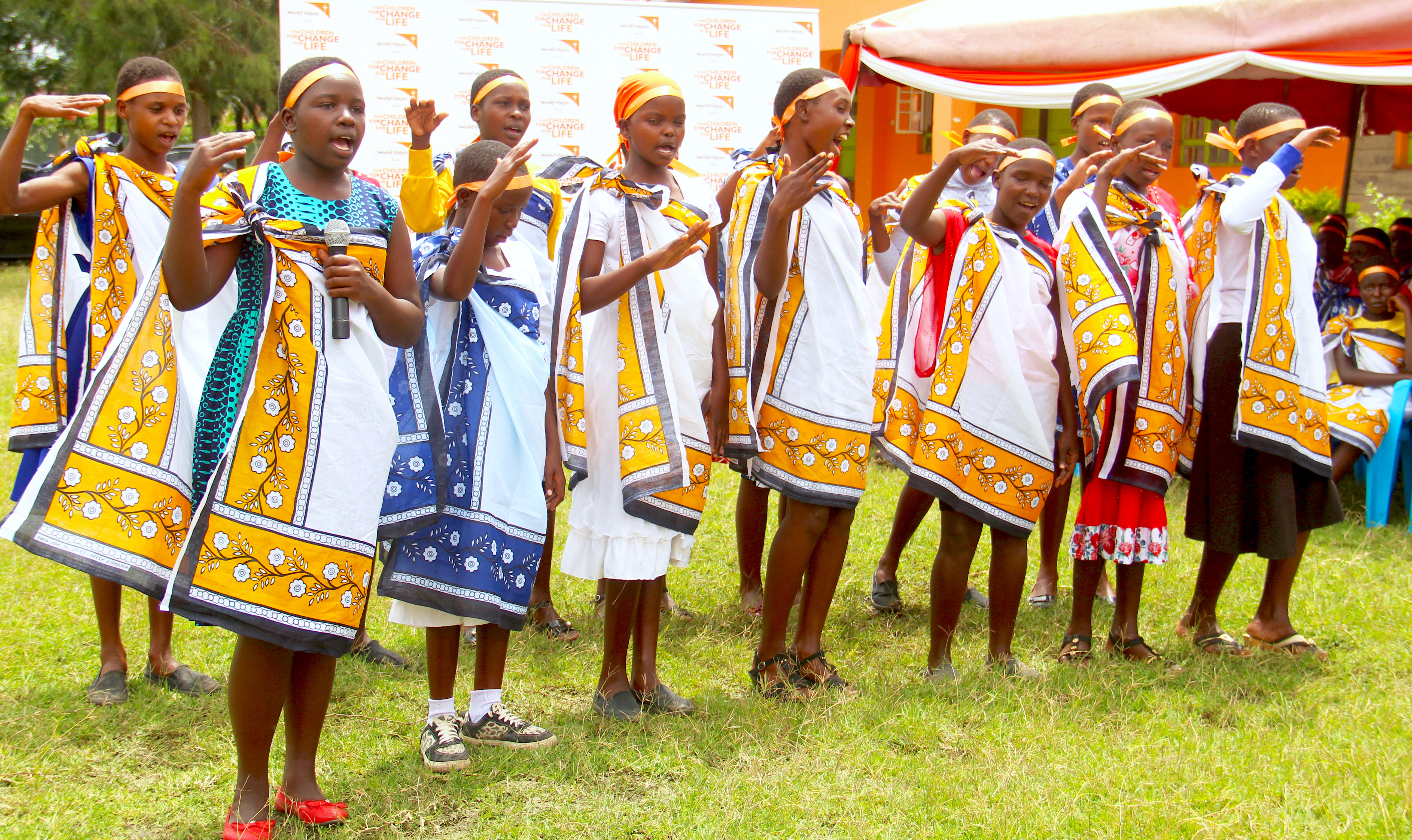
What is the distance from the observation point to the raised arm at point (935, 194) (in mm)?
3525

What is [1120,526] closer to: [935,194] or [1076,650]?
[1076,650]

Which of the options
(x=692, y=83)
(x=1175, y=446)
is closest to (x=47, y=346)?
(x=1175, y=446)

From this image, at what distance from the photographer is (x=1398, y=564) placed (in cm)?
545

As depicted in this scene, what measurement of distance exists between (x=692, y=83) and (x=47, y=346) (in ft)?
17.5

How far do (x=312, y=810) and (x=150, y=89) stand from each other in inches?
92.2

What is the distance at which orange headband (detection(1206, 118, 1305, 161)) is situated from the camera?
4297 millimetres

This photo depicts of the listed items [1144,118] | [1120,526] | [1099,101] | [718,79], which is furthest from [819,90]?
[718,79]

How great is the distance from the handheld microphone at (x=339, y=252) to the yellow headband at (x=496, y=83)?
2.02m

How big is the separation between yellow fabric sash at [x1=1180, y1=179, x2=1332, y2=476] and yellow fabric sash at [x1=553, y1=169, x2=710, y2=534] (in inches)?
83.2

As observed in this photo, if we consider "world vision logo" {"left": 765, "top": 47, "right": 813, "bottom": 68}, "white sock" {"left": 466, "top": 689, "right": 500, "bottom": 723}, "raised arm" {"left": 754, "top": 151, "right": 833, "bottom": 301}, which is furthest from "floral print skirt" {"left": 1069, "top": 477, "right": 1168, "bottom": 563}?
"world vision logo" {"left": 765, "top": 47, "right": 813, "bottom": 68}

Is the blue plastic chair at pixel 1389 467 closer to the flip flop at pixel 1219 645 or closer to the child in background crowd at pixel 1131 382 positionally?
the flip flop at pixel 1219 645

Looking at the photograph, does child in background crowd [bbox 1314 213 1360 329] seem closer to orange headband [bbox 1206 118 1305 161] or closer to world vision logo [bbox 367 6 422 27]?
orange headband [bbox 1206 118 1305 161]

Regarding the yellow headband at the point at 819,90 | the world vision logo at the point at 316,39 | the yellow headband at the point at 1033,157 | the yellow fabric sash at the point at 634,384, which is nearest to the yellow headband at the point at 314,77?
the yellow fabric sash at the point at 634,384

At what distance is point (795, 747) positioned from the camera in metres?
3.47
